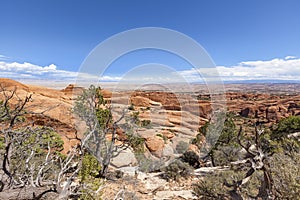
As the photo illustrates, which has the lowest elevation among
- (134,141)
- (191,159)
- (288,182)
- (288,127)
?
(191,159)

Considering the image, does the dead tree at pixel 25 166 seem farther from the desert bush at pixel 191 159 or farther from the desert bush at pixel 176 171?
the desert bush at pixel 191 159

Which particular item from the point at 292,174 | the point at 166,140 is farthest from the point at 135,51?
the point at 166,140

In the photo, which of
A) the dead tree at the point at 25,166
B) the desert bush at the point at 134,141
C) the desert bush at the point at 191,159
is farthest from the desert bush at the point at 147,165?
the dead tree at the point at 25,166

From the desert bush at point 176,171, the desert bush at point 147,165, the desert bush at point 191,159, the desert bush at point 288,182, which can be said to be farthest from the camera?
the desert bush at point 191,159

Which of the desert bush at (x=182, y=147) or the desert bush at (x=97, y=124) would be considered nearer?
the desert bush at (x=97, y=124)

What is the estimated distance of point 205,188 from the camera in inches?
232

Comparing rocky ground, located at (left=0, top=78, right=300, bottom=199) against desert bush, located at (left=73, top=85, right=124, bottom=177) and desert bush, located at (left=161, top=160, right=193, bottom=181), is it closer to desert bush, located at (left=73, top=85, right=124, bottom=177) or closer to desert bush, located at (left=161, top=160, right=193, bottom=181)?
desert bush, located at (left=161, top=160, right=193, bottom=181)

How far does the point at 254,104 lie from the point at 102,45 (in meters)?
43.7

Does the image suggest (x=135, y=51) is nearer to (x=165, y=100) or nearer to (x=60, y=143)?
(x=60, y=143)

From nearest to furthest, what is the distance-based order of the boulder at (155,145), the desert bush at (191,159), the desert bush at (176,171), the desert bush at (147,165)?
1. the desert bush at (176,171)
2. the desert bush at (147,165)
3. the desert bush at (191,159)
4. the boulder at (155,145)

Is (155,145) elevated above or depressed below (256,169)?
below

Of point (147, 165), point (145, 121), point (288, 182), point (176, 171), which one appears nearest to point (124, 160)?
point (147, 165)

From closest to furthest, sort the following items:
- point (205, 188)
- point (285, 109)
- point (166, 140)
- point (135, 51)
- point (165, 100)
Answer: point (205, 188) < point (135, 51) < point (166, 140) < point (165, 100) < point (285, 109)

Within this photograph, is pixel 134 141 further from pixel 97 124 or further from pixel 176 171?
pixel 176 171
